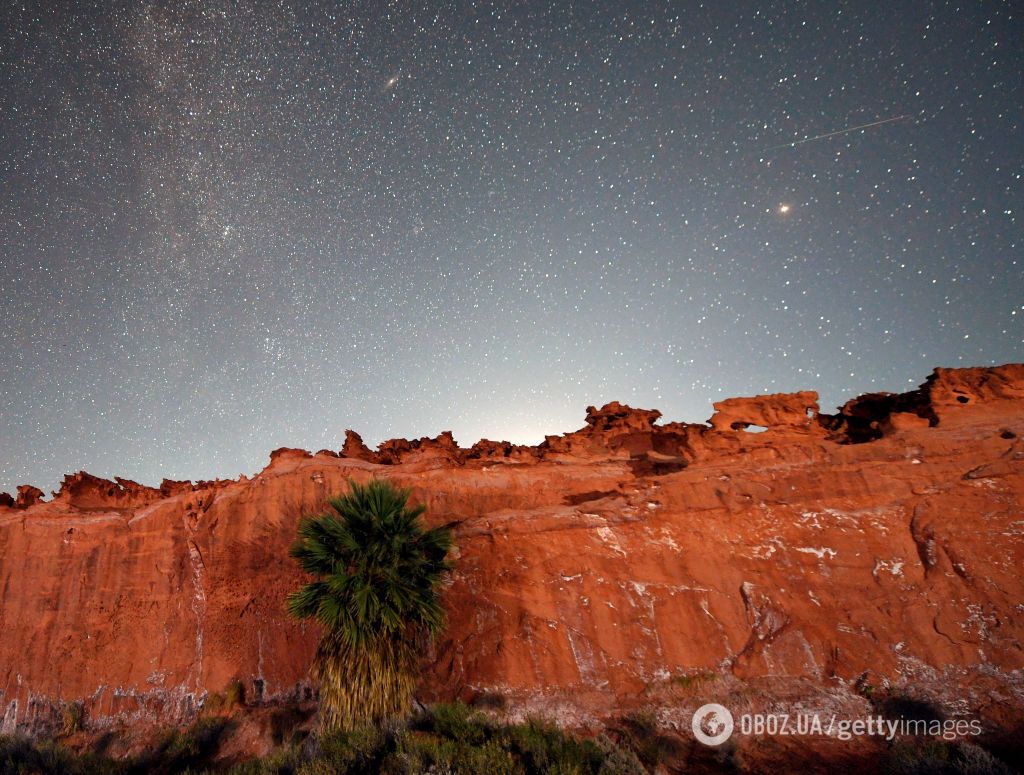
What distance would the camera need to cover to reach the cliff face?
11625mm

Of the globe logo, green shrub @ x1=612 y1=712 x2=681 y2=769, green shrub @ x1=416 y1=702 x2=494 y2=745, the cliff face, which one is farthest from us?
the cliff face

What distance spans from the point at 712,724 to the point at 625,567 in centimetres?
414

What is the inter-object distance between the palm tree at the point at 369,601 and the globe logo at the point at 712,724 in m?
6.60

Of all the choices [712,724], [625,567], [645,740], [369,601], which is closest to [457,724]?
[369,601]

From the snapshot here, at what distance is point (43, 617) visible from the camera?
1727cm

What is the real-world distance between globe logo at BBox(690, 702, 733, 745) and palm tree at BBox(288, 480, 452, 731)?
21.6 feet

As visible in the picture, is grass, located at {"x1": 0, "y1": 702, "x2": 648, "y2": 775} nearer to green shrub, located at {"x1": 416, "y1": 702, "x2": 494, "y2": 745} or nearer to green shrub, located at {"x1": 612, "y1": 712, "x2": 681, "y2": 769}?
green shrub, located at {"x1": 416, "y1": 702, "x2": 494, "y2": 745}

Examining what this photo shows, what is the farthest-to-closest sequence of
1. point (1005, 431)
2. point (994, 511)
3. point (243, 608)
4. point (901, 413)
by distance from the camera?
point (243, 608) → point (901, 413) → point (1005, 431) → point (994, 511)

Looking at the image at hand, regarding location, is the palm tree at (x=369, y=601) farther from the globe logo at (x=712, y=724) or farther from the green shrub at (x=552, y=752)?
the globe logo at (x=712, y=724)

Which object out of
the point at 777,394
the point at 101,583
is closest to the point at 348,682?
the point at 101,583

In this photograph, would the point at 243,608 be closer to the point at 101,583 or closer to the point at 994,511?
the point at 101,583

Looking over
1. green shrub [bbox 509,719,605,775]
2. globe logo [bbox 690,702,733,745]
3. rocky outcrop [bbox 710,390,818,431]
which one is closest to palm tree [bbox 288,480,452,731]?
green shrub [bbox 509,719,605,775]

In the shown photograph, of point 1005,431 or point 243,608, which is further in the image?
point 243,608

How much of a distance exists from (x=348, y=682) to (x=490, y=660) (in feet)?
13.6
